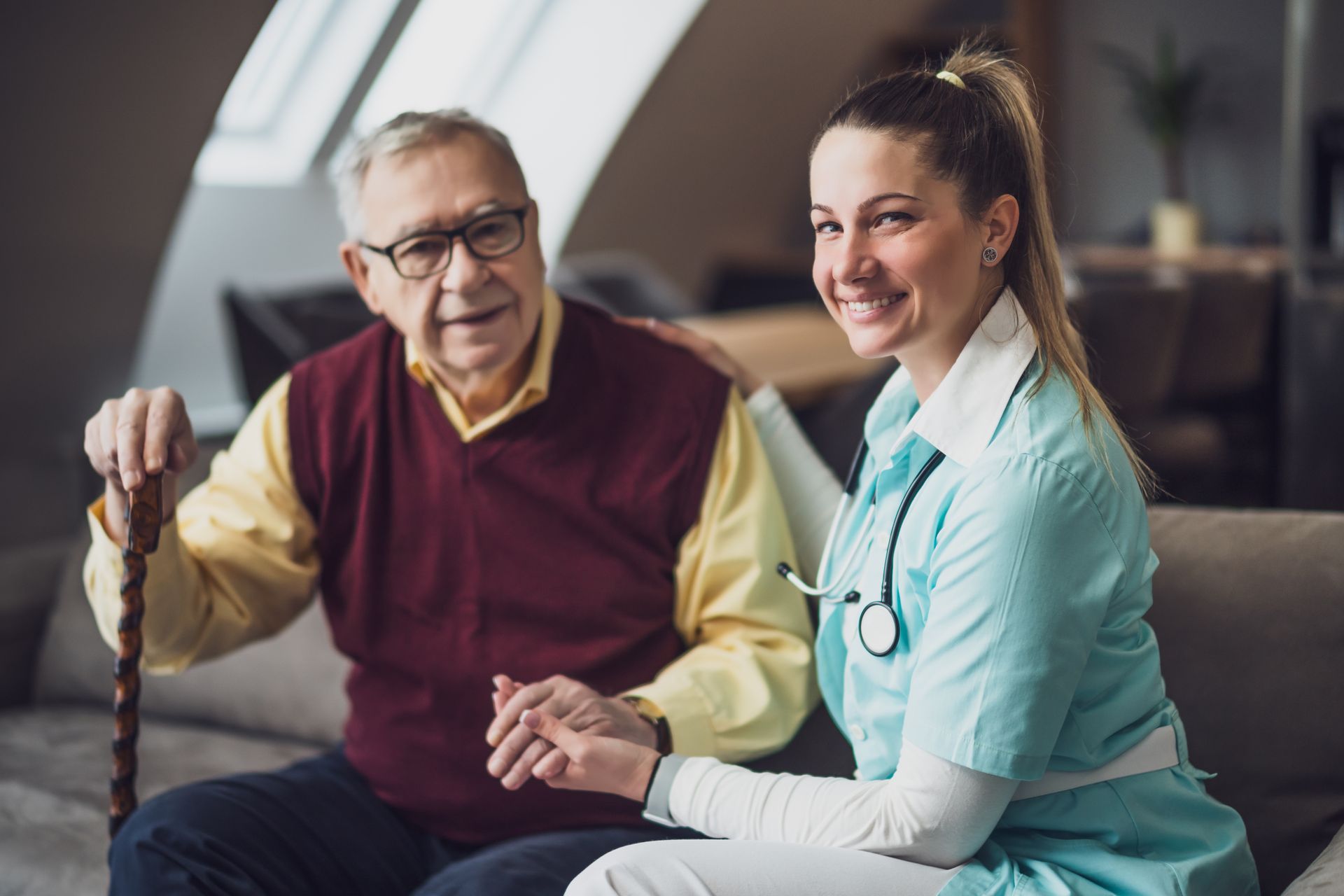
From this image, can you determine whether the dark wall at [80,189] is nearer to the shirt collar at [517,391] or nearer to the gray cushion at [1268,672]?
the shirt collar at [517,391]

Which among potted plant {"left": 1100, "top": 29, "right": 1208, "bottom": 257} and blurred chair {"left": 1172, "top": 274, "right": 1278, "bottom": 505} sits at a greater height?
potted plant {"left": 1100, "top": 29, "right": 1208, "bottom": 257}

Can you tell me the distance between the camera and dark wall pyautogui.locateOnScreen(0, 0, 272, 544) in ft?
8.88

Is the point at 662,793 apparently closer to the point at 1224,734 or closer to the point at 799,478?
the point at 799,478

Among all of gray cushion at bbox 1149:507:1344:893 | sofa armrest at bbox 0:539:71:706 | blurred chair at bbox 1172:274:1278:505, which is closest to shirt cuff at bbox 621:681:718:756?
gray cushion at bbox 1149:507:1344:893

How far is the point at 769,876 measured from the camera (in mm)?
1048

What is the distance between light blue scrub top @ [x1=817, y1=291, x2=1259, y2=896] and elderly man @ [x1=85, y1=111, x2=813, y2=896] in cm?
34

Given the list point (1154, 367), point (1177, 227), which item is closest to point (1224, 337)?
point (1154, 367)

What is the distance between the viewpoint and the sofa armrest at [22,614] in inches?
85.7

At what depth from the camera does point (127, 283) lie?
3270mm

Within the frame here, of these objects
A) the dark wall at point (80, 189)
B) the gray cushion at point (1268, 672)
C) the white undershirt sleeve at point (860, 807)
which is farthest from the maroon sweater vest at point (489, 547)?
the dark wall at point (80, 189)

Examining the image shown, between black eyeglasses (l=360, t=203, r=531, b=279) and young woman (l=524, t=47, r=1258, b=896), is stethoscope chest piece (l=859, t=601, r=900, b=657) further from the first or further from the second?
black eyeglasses (l=360, t=203, r=531, b=279)

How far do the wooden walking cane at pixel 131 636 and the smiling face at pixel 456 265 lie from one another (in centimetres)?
35

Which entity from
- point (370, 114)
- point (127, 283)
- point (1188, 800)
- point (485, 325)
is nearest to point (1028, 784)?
point (1188, 800)

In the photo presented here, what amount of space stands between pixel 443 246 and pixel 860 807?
80 centimetres
